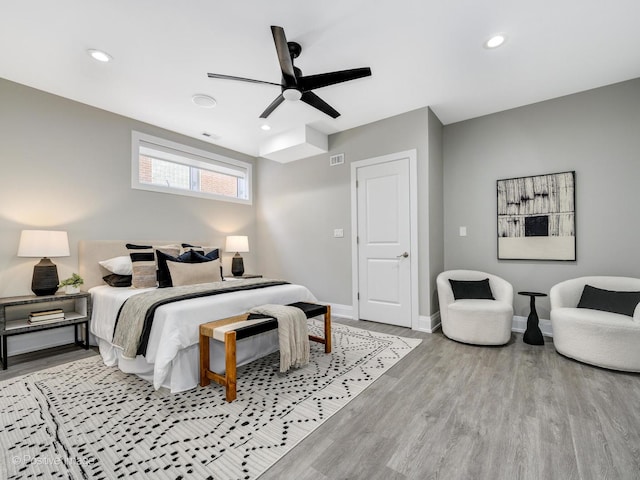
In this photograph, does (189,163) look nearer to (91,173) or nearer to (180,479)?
(91,173)

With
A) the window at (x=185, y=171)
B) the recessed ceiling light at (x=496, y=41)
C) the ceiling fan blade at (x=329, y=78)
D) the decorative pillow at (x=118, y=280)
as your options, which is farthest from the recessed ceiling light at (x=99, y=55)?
the recessed ceiling light at (x=496, y=41)

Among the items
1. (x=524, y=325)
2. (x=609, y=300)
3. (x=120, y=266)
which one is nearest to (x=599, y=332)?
(x=609, y=300)

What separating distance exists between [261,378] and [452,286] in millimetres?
2465

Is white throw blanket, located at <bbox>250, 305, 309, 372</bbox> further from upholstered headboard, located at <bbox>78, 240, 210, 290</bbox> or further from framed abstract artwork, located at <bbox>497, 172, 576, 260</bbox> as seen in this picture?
framed abstract artwork, located at <bbox>497, 172, 576, 260</bbox>

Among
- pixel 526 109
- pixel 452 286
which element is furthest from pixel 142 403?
pixel 526 109

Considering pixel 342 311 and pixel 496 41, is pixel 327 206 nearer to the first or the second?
pixel 342 311

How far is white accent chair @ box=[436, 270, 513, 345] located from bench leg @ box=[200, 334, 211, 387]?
8.33 ft

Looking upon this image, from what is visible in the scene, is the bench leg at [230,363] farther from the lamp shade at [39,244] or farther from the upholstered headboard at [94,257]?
the upholstered headboard at [94,257]

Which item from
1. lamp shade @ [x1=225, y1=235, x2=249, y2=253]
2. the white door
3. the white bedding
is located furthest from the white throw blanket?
lamp shade @ [x1=225, y1=235, x2=249, y2=253]

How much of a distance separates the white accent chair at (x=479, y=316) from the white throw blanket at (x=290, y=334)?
175 centimetres

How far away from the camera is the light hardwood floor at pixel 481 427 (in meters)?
1.42

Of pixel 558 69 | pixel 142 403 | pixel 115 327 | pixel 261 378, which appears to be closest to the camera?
pixel 142 403

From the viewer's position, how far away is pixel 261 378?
2.38 m

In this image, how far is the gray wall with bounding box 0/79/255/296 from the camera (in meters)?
2.99
